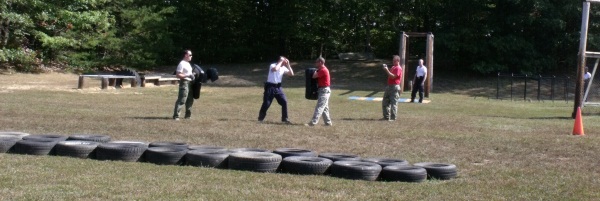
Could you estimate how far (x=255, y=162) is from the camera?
9.53m

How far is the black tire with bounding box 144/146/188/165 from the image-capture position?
9.96 m

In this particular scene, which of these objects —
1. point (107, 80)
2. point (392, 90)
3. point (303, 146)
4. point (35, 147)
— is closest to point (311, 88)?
point (392, 90)

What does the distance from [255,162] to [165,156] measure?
1300 millimetres

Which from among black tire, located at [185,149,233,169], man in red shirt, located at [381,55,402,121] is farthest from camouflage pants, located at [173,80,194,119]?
black tire, located at [185,149,233,169]

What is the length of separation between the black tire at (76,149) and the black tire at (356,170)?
340 centimetres

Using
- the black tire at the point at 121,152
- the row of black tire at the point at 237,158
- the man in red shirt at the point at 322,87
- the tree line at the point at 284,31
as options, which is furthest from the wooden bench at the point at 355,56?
the black tire at the point at 121,152

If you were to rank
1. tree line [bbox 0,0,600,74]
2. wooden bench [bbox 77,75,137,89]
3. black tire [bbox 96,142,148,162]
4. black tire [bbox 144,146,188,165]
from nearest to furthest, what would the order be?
black tire [bbox 144,146,188,165], black tire [bbox 96,142,148,162], wooden bench [bbox 77,75,137,89], tree line [bbox 0,0,600,74]

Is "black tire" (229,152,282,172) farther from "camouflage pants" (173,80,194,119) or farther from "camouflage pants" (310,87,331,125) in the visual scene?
"camouflage pants" (173,80,194,119)

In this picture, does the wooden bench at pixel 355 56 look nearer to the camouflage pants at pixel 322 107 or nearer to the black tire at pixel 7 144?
the camouflage pants at pixel 322 107

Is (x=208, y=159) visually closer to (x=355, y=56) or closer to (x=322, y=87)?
(x=322, y=87)

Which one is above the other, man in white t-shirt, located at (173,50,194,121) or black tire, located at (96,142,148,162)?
man in white t-shirt, located at (173,50,194,121)

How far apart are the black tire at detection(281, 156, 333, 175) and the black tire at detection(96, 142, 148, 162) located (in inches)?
79.2

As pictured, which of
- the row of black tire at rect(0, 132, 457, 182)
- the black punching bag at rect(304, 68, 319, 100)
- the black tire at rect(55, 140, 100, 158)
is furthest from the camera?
the black punching bag at rect(304, 68, 319, 100)

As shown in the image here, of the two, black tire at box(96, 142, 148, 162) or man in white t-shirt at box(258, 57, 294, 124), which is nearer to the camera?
black tire at box(96, 142, 148, 162)
